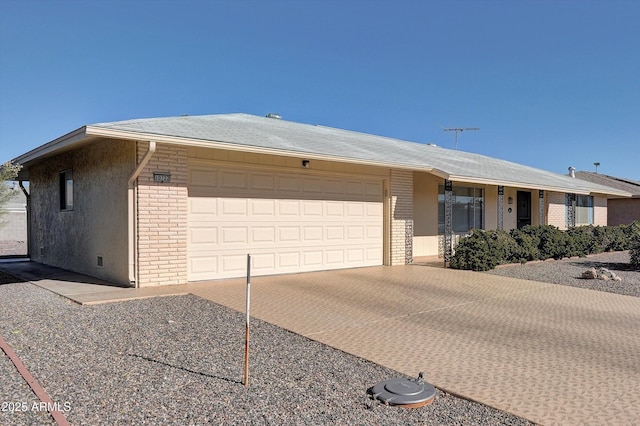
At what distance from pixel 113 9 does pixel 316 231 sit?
892cm

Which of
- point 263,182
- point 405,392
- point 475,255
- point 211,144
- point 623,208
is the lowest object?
point 405,392

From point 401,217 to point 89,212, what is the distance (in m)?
8.39

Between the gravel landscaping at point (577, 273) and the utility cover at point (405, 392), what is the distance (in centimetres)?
772

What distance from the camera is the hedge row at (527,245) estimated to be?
12.6m

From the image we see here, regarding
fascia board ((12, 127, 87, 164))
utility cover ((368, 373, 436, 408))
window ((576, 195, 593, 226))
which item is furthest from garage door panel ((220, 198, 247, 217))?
window ((576, 195, 593, 226))

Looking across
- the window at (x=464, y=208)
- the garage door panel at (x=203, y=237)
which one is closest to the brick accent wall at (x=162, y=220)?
the garage door panel at (x=203, y=237)

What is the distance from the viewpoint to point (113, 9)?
13.3m

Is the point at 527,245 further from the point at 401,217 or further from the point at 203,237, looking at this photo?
the point at 203,237

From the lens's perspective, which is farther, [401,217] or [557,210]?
[557,210]

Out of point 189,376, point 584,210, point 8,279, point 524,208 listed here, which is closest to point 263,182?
point 8,279

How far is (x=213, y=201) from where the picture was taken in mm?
9945

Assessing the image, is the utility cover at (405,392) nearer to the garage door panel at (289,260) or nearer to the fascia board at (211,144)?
the fascia board at (211,144)

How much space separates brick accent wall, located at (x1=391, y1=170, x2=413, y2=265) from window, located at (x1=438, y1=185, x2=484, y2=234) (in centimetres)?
289

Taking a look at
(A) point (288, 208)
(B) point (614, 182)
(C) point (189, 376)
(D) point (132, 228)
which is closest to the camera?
(C) point (189, 376)
